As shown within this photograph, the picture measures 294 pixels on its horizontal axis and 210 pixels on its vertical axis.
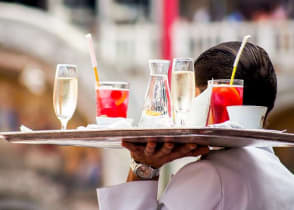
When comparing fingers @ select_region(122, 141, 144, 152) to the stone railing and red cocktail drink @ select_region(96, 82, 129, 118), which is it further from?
the stone railing

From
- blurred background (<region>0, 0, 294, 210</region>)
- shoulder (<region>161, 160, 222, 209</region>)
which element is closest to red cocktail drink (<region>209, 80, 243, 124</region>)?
shoulder (<region>161, 160, 222, 209</region>)

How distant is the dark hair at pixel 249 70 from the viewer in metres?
1.69

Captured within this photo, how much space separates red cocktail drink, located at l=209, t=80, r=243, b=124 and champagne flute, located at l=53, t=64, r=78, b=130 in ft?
1.43

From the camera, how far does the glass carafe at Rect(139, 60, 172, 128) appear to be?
178 cm

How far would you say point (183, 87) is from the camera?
179 cm

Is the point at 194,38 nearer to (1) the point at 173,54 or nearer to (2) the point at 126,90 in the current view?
(1) the point at 173,54

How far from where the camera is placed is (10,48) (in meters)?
8.38

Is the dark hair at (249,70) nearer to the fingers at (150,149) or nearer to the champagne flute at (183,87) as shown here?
the champagne flute at (183,87)

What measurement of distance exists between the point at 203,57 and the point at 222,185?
0.38 m

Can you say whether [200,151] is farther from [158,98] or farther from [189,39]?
[189,39]

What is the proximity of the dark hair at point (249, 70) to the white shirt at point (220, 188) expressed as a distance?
14cm

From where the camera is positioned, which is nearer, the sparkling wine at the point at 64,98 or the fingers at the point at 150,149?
the fingers at the point at 150,149

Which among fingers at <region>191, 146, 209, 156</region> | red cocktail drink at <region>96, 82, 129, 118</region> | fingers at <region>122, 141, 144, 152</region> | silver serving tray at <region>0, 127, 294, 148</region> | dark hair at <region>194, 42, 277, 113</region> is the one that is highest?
dark hair at <region>194, 42, 277, 113</region>

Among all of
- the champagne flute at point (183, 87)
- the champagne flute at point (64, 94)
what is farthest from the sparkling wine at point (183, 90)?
the champagne flute at point (64, 94)
